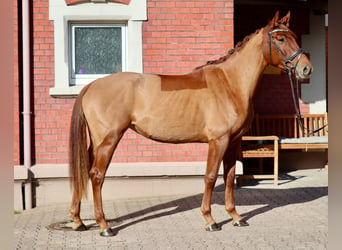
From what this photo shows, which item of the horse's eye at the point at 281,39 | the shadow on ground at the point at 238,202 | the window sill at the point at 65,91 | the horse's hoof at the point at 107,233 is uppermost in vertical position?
the horse's eye at the point at 281,39

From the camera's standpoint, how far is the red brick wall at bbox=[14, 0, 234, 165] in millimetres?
6945

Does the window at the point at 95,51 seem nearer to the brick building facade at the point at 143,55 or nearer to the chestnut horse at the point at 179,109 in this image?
the brick building facade at the point at 143,55

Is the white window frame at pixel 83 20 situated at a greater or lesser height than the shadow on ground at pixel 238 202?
greater

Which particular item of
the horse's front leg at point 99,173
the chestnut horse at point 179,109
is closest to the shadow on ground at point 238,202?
the horse's front leg at point 99,173

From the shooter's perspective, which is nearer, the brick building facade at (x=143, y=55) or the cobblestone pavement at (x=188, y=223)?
the cobblestone pavement at (x=188, y=223)

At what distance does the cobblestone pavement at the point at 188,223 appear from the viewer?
439cm

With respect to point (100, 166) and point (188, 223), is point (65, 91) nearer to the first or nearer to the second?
point (100, 166)

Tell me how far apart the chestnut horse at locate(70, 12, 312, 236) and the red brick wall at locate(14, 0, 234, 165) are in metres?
2.04

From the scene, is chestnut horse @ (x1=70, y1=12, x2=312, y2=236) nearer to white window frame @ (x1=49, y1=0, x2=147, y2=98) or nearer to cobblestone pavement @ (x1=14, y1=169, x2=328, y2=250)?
cobblestone pavement @ (x1=14, y1=169, x2=328, y2=250)

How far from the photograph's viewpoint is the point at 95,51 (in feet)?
23.8

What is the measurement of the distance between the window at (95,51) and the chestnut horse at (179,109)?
223 centimetres

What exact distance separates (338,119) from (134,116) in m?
4.20

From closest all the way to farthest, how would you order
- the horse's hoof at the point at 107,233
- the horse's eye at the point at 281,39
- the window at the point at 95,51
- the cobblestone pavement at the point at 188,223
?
the cobblestone pavement at the point at 188,223 < the horse's hoof at the point at 107,233 < the horse's eye at the point at 281,39 < the window at the point at 95,51

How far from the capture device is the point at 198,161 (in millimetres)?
7273
